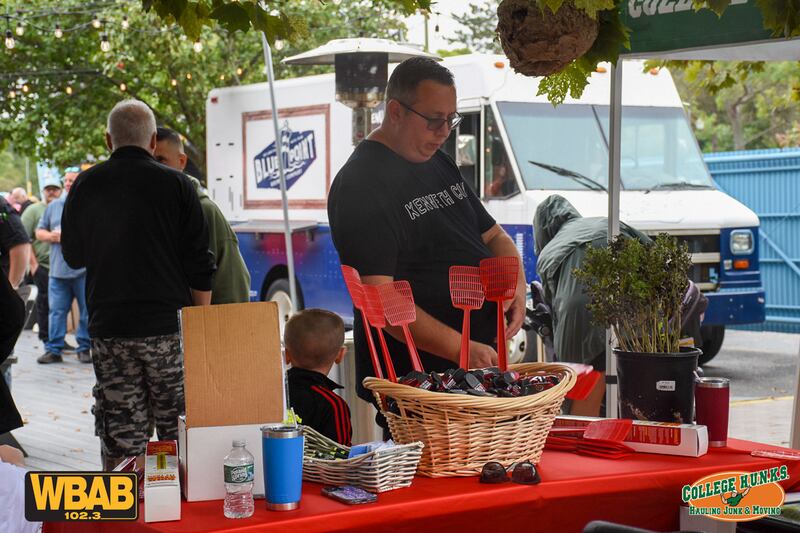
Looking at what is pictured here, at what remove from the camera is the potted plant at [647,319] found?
3018 millimetres

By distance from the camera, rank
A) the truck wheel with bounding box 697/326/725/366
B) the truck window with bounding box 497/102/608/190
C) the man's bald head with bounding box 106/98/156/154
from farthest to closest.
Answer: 1. the truck wheel with bounding box 697/326/725/366
2. the truck window with bounding box 497/102/608/190
3. the man's bald head with bounding box 106/98/156/154

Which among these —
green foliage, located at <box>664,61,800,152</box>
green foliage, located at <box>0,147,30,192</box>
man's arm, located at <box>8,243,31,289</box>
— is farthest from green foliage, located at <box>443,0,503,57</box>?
green foliage, located at <box>0,147,30,192</box>

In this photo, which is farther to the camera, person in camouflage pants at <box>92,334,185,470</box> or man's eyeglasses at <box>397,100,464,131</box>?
person in camouflage pants at <box>92,334,185,470</box>

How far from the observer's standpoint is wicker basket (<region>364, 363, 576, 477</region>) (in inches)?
100

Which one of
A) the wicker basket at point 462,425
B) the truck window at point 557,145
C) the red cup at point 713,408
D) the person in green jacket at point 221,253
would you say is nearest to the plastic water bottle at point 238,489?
the wicker basket at point 462,425

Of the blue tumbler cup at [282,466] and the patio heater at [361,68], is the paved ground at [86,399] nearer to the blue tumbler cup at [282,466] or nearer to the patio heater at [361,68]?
the patio heater at [361,68]

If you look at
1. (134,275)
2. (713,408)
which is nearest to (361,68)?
(134,275)

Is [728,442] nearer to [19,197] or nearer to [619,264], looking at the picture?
[619,264]

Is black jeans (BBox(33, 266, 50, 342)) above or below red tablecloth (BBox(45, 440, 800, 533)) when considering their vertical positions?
below

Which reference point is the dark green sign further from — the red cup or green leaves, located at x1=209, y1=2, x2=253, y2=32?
green leaves, located at x1=209, y1=2, x2=253, y2=32

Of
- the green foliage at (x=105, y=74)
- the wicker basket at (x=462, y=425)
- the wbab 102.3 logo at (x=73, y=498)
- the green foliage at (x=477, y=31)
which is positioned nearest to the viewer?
the wbab 102.3 logo at (x=73, y=498)

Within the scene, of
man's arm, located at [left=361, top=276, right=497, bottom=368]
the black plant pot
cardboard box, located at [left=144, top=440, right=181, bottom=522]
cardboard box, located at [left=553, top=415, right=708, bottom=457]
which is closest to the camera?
cardboard box, located at [left=144, top=440, right=181, bottom=522]

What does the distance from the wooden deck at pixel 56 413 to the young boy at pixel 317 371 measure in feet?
13.6

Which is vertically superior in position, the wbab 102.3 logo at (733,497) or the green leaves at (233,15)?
the green leaves at (233,15)
